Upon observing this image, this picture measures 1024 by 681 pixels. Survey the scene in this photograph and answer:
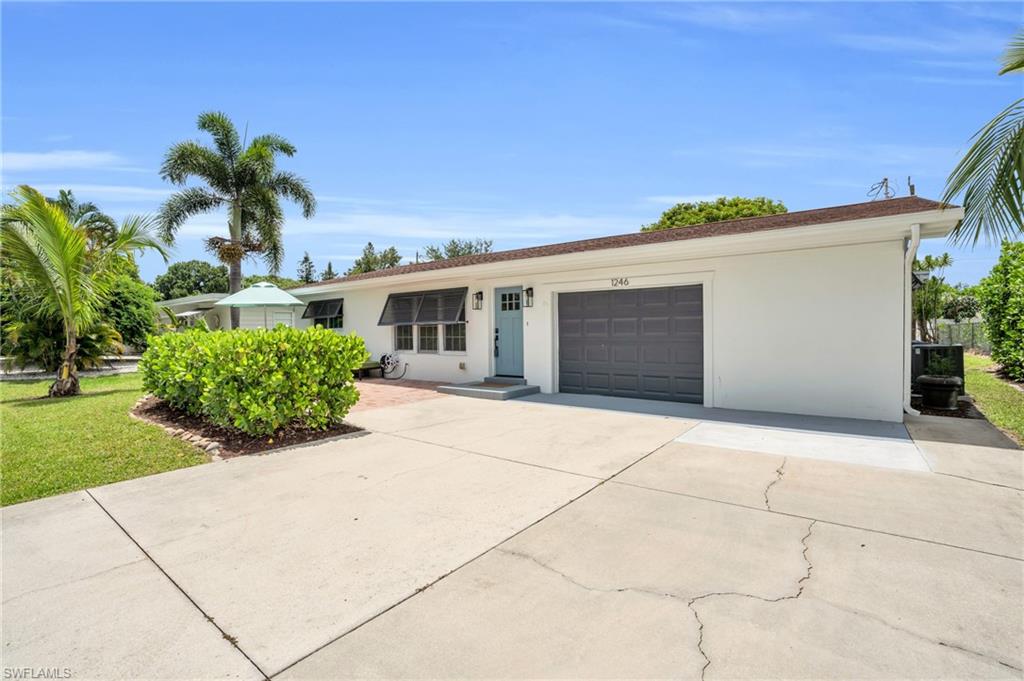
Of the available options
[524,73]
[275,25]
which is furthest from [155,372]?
[524,73]

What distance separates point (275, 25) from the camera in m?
8.23

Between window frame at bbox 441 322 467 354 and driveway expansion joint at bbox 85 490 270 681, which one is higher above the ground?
window frame at bbox 441 322 467 354

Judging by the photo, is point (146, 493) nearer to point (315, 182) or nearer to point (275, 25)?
point (275, 25)

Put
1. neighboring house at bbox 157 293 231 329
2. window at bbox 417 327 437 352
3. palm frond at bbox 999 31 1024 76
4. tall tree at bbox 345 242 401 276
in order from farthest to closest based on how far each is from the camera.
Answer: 1. tall tree at bbox 345 242 401 276
2. neighboring house at bbox 157 293 231 329
3. window at bbox 417 327 437 352
4. palm frond at bbox 999 31 1024 76

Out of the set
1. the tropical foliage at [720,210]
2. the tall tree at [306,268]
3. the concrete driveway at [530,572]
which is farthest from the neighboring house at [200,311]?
the tall tree at [306,268]

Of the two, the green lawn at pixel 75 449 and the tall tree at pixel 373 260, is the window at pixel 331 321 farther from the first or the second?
the tall tree at pixel 373 260

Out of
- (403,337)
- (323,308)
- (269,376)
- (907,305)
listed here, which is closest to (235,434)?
(269,376)

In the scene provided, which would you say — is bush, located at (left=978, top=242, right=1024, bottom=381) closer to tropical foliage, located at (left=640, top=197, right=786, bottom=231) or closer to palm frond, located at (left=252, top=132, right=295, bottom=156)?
tropical foliage, located at (left=640, top=197, right=786, bottom=231)

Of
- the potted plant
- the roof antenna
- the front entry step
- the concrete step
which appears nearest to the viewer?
the potted plant

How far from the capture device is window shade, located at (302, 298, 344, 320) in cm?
1608

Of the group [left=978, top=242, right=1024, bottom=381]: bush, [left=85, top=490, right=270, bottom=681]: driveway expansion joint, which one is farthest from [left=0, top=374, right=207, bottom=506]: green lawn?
[left=978, top=242, right=1024, bottom=381]: bush

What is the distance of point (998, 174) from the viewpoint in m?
5.49

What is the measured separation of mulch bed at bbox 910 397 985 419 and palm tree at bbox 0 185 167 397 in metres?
14.8

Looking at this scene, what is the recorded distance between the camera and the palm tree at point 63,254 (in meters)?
8.49
